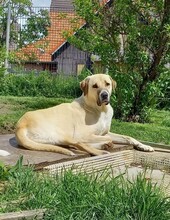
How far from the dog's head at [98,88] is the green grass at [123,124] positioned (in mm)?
2048

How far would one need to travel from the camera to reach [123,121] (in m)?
9.84

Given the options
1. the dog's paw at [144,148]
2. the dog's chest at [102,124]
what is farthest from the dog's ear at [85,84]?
the dog's paw at [144,148]

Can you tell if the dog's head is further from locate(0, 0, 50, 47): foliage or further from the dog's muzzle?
locate(0, 0, 50, 47): foliage

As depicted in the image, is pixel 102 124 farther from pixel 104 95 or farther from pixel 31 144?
pixel 31 144

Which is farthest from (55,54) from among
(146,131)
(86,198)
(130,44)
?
(86,198)

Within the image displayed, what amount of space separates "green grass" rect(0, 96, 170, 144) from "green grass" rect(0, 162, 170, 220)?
150 inches

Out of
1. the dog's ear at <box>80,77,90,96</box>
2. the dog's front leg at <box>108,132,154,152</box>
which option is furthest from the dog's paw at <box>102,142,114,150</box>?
the dog's ear at <box>80,77,90,96</box>

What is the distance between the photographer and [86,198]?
117 inches

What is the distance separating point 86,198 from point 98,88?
2529 millimetres

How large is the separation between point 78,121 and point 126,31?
4558 mm

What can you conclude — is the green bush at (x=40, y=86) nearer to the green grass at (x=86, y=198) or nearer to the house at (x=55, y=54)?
the house at (x=55, y=54)

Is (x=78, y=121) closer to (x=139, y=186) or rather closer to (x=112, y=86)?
(x=112, y=86)

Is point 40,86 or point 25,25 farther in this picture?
point 25,25

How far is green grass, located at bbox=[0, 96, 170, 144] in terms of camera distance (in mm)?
7682
